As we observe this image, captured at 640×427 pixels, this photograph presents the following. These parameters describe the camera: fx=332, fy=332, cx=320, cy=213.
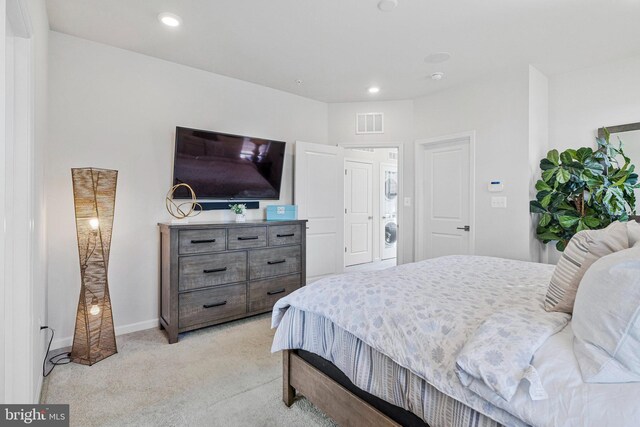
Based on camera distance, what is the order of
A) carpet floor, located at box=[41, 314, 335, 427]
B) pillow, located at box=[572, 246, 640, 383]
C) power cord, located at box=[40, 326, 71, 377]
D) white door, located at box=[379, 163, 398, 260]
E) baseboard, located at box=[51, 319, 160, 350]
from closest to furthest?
pillow, located at box=[572, 246, 640, 383], carpet floor, located at box=[41, 314, 335, 427], power cord, located at box=[40, 326, 71, 377], baseboard, located at box=[51, 319, 160, 350], white door, located at box=[379, 163, 398, 260]

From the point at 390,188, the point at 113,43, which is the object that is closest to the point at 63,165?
the point at 113,43

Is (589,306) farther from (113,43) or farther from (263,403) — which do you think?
(113,43)

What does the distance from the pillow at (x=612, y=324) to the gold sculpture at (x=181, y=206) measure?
3024 millimetres

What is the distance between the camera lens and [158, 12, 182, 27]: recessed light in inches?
99.8

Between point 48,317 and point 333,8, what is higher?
point 333,8

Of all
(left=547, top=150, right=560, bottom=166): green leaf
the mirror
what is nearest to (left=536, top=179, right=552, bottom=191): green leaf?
(left=547, top=150, right=560, bottom=166): green leaf

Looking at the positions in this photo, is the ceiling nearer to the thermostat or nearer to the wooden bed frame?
the thermostat

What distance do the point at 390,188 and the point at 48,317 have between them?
18.6 feet

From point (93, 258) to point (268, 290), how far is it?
5.07 feet

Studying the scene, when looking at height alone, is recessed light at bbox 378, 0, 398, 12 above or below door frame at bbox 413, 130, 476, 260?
above

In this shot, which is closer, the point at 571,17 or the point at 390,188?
the point at 571,17

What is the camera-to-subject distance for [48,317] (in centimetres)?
274

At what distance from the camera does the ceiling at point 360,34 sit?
2.43 meters

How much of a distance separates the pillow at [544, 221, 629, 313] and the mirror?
2716 millimetres
